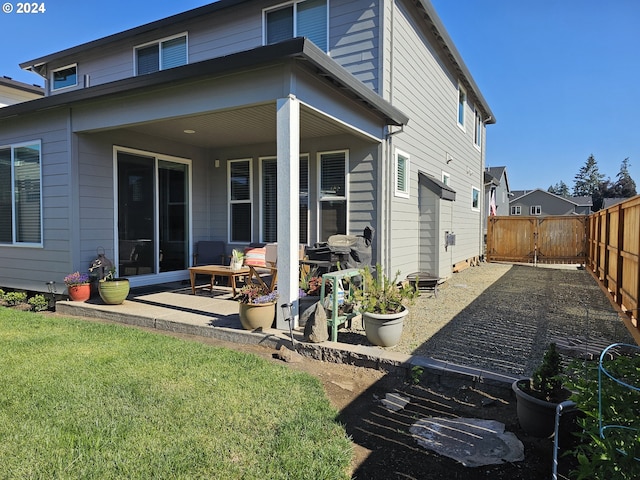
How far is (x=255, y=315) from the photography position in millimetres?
4570

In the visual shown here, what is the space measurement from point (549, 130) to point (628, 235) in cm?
4930

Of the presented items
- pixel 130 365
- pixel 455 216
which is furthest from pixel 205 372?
pixel 455 216

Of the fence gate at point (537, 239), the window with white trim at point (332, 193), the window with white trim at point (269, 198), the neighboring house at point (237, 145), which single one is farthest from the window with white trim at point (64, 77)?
the fence gate at point (537, 239)

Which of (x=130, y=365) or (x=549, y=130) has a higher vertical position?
(x=549, y=130)

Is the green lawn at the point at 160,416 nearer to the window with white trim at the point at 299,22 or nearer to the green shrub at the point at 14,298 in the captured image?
the green shrub at the point at 14,298

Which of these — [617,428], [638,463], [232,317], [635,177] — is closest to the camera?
[638,463]

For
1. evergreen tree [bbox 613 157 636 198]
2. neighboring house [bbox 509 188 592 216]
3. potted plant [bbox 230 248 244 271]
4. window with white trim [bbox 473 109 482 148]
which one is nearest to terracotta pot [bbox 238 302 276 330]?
potted plant [bbox 230 248 244 271]

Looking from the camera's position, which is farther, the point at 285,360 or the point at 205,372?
the point at 285,360

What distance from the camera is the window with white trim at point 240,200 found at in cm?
813

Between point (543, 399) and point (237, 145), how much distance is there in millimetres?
7000

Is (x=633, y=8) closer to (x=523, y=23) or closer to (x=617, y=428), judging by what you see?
(x=523, y=23)

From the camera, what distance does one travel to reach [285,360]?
4.01 metres

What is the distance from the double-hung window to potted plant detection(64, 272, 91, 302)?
17.8ft

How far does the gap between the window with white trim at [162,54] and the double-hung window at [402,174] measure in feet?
17.0
